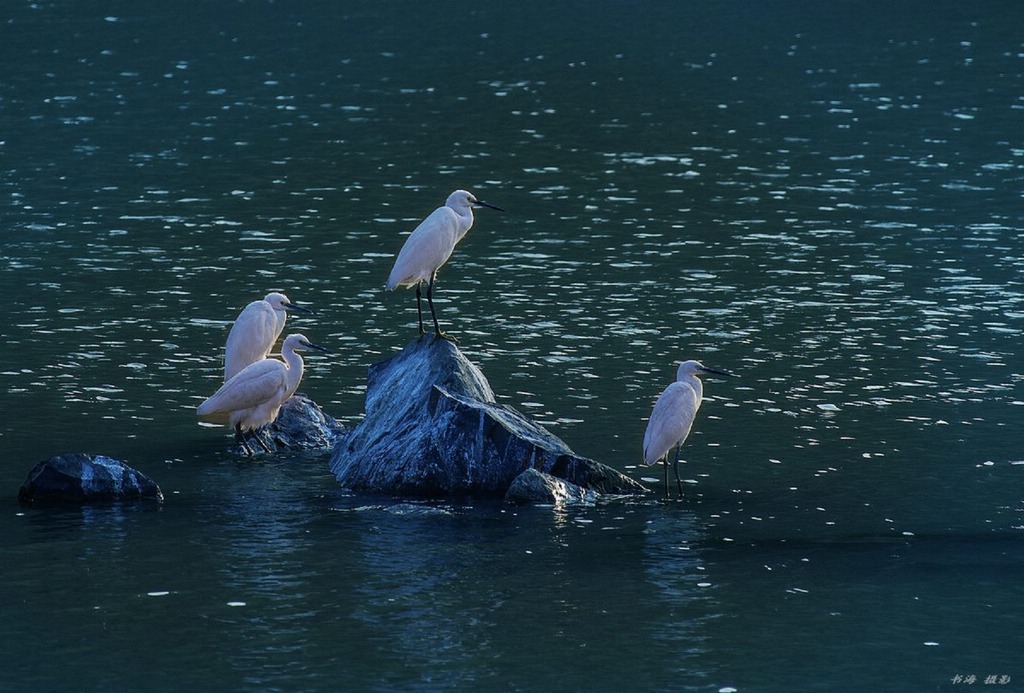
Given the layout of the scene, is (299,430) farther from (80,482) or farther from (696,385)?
(696,385)

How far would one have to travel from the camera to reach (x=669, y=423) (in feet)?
69.9

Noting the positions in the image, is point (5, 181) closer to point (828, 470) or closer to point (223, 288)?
point (223, 288)

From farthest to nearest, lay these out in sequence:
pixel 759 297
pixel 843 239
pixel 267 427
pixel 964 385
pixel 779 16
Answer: pixel 779 16, pixel 843 239, pixel 759 297, pixel 964 385, pixel 267 427

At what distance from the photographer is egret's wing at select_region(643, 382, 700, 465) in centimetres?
2114

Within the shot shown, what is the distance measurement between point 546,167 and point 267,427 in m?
23.6

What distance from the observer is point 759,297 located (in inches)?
1302

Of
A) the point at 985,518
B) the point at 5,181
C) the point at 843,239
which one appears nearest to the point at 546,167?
the point at 843,239

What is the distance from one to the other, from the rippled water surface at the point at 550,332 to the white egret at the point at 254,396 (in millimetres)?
651

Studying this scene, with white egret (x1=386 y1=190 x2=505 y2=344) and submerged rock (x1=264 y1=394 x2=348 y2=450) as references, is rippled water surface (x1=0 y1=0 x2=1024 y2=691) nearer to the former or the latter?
submerged rock (x1=264 y1=394 x2=348 y2=450)

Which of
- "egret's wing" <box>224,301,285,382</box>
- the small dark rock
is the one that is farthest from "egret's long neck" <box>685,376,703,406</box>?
"egret's wing" <box>224,301,285,382</box>

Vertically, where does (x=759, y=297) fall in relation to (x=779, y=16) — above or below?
below

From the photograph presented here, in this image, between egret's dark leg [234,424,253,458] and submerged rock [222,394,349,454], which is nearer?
egret's dark leg [234,424,253,458]

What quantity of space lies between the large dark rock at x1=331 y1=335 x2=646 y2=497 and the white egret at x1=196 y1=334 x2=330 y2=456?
1.70 metres

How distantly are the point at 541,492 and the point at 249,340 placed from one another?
6.43 meters
